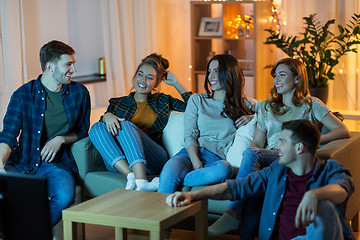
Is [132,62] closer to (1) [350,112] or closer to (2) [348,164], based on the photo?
(1) [350,112]

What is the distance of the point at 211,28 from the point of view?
20.9 feet

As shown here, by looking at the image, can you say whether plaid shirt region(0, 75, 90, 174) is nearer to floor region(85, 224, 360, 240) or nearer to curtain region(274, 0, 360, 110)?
floor region(85, 224, 360, 240)

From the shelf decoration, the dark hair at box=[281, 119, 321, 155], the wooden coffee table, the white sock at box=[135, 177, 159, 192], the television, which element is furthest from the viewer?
the shelf decoration

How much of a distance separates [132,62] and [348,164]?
3.47 meters

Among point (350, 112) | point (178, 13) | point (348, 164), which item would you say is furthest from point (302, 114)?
point (178, 13)

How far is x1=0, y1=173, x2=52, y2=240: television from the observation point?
163 cm

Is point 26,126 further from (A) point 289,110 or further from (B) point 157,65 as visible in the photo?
(A) point 289,110

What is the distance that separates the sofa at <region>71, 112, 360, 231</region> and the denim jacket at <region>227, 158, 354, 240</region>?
19.5 inches

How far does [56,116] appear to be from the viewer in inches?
136

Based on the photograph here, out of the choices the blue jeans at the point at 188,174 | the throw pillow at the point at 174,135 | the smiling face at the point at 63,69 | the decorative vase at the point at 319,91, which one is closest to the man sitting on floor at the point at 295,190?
the blue jeans at the point at 188,174

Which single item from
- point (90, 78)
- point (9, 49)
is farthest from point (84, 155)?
point (90, 78)

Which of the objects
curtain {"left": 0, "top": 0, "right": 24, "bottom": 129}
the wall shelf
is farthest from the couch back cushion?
the wall shelf

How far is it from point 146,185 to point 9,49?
89.5 inches

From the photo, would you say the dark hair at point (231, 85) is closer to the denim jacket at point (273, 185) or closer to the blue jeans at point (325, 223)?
the denim jacket at point (273, 185)
